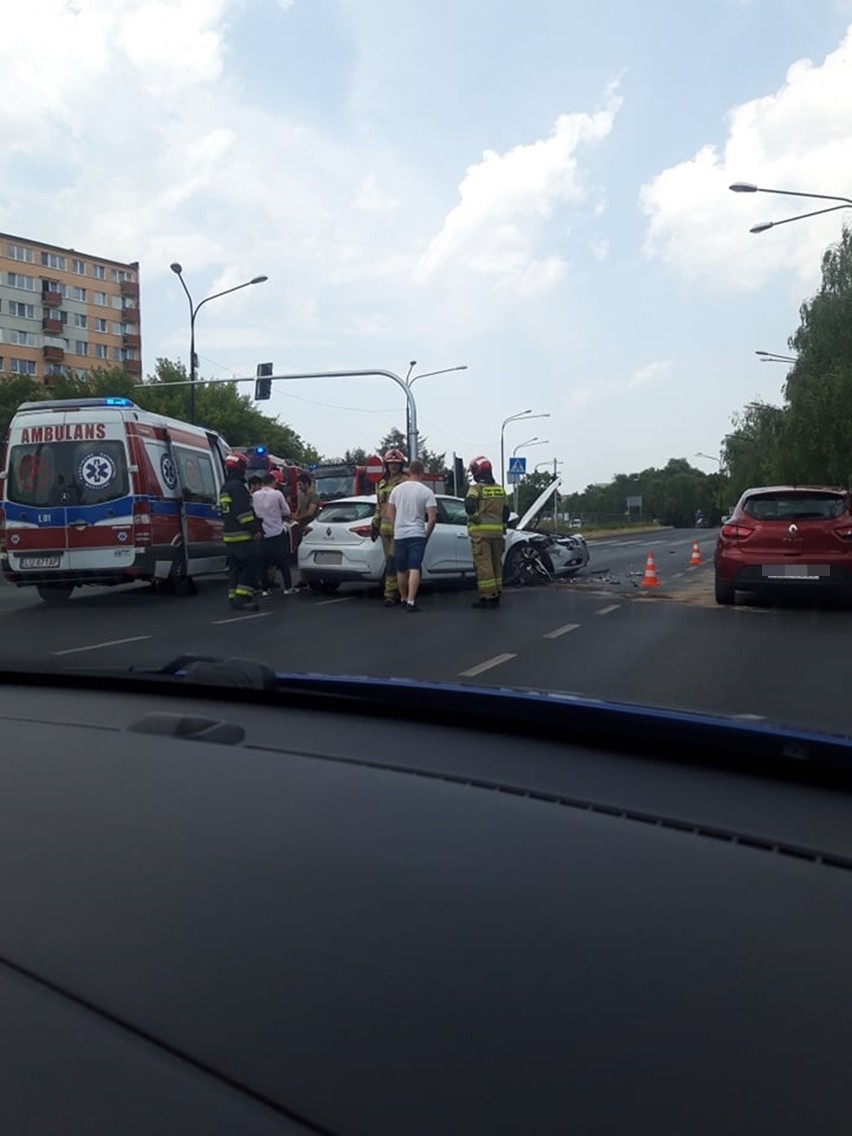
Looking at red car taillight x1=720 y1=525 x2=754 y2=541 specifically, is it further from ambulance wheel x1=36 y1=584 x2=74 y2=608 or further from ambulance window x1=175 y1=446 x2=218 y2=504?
ambulance wheel x1=36 y1=584 x2=74 y2=608

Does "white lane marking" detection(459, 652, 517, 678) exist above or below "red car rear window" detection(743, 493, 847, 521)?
below

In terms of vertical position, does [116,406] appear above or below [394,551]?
above

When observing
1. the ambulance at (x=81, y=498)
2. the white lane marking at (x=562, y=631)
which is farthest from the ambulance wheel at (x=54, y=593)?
the white lane marking at (x=562, y=631)

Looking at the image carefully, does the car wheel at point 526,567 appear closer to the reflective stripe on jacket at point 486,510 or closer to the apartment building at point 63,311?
the reflective stripe on jacket at point 486,510

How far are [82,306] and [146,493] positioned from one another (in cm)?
8617

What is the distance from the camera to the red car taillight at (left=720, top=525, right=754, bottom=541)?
1326cm

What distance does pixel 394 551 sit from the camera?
1316 centimetres

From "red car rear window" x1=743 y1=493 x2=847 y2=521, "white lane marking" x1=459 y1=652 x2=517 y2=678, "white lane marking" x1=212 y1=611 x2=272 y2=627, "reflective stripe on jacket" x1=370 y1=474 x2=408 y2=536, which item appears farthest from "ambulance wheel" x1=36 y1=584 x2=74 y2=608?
"red car rear window" x1=743 y1=493 x2=847 y2=521

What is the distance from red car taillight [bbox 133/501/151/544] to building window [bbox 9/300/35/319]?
265ft

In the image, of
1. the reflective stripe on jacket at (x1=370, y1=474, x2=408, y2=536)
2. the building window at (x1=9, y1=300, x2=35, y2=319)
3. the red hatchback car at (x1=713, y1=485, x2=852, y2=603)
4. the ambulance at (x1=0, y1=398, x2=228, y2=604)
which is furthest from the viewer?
the building window at (x1=9, y1=300, x2=35, y2=319)

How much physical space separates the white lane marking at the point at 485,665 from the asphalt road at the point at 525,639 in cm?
2

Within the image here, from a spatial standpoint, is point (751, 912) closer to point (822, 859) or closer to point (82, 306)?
point (822, 859)

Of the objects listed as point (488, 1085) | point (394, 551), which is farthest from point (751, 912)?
point (394, 551)

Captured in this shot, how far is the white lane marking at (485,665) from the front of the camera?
26.0 ft
